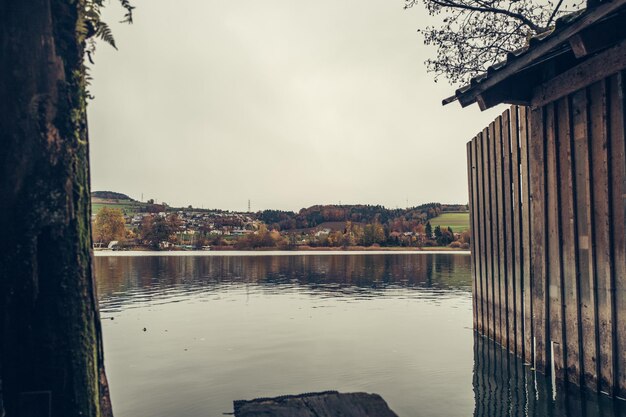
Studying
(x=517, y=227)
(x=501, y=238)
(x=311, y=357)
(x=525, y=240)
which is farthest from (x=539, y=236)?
(x=311, y=357)

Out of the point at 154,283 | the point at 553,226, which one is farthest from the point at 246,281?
the point at 553,226

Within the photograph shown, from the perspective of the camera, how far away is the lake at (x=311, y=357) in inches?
328

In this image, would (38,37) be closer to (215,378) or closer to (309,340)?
(215,378)

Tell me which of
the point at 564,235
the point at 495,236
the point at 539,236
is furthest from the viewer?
the point at 495,236

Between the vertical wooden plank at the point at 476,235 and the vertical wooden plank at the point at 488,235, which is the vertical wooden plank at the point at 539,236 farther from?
the vertical wooden plank at the point at 476,235

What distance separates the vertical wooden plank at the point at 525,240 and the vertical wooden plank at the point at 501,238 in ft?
3.20

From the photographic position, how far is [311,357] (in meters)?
12.0

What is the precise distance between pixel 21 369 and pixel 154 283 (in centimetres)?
3052

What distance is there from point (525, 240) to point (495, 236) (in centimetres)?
180

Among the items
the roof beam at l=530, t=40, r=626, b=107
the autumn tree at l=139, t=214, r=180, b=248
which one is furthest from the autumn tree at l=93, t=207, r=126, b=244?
the roof beam at l=530, t=40, r=626, b=107

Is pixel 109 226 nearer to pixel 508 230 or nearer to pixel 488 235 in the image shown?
pixel 488 235

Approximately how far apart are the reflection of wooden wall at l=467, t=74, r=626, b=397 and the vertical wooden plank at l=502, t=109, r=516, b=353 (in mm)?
22

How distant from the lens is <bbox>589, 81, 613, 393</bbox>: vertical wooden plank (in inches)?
269

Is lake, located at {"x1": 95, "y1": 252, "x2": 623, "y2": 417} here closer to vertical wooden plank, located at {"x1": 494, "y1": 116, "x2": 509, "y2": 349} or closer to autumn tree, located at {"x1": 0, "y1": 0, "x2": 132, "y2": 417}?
vertical wooden plank, located at {"x1": 494, "y1": 116, "x2": 509, "y2": 349}
